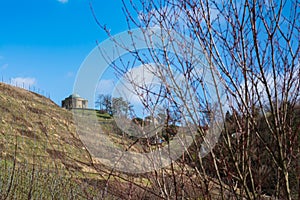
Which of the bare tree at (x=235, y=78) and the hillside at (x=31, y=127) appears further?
the hillside at (x=31, y=127)

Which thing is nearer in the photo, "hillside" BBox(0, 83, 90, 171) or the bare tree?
the bare tree

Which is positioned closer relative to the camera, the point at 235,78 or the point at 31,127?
the point at 235,78

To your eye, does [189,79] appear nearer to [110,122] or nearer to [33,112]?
[110,122]

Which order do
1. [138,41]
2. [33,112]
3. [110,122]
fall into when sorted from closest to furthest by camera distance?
[138,41], [110,122], [33,112]

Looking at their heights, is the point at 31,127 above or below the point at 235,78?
above

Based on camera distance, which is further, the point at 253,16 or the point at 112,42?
the point at 112,42

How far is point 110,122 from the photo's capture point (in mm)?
3545

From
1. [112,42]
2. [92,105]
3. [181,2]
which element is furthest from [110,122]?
[181,2]

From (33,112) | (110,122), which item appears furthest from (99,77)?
(33,112)

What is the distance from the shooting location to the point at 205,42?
5.90 ft

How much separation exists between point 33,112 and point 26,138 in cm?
358

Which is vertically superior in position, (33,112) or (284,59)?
(33,112)

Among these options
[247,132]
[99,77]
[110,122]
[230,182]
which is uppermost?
[99,77]

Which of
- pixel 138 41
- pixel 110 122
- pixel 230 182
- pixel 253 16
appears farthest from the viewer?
pixel 110 122
